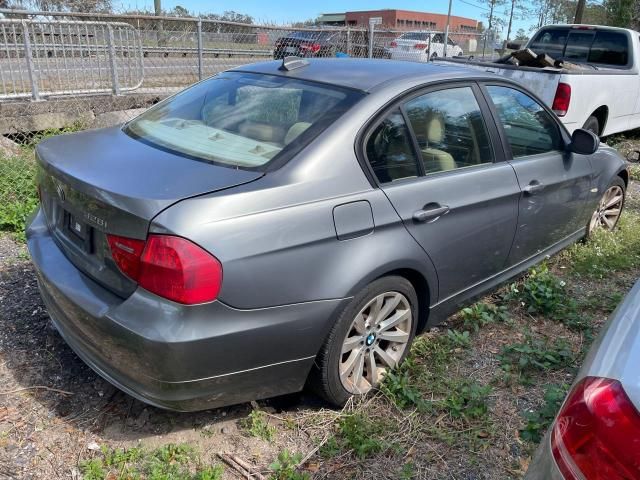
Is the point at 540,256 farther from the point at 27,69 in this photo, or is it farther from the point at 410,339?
the point at 27,69

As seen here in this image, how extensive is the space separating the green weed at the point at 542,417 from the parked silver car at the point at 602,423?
1158mm

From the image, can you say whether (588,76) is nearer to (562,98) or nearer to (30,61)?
(562,98)

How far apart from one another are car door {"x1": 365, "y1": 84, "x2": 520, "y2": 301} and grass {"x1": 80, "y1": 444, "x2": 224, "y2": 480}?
145 centimetres

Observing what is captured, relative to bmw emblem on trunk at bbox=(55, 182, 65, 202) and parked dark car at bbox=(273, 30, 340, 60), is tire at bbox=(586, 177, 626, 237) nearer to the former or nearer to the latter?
bmw emblem on trunk at bbox=(55, 182, 65, 202)

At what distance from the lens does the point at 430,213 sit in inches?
110

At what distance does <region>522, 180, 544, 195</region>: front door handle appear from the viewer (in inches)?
135

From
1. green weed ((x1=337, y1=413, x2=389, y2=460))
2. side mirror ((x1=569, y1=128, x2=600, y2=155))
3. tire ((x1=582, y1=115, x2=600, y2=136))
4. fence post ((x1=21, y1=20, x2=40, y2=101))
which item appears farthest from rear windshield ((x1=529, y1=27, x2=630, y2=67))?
green weed ((x1=337, y1=413, x2=389, y2=460))

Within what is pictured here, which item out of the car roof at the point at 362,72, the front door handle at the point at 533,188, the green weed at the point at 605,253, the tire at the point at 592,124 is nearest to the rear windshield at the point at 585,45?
the tire at the point at 592,124

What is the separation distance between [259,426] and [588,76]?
630 centimetres

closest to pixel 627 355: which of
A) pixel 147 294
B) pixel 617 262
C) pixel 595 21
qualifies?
pixel 147 294

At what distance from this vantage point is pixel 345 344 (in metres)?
2.59

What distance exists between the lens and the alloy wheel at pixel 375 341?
8.72 feet

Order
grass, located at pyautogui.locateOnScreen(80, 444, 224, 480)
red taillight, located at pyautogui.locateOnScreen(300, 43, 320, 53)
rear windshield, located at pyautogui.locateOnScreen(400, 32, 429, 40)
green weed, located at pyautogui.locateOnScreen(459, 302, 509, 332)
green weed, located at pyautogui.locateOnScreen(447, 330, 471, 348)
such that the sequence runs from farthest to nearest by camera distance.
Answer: rear windshield, located at pyautogui.locateOnScreen(400, 32, 429, 40) < red taillight, located at pyautogui.locateOnScreen(300, 43, 320, 53) < green weed, located at pyautogui.locateOnScreen(459, 302, 509, 332) < green weed, located at pyautogui.locateOnScreen(447, 330, 471, 348) < grass, located at pyautogui.locateOnScreen(80, 444, 224, 480)

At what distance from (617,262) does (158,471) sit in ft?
12.9
